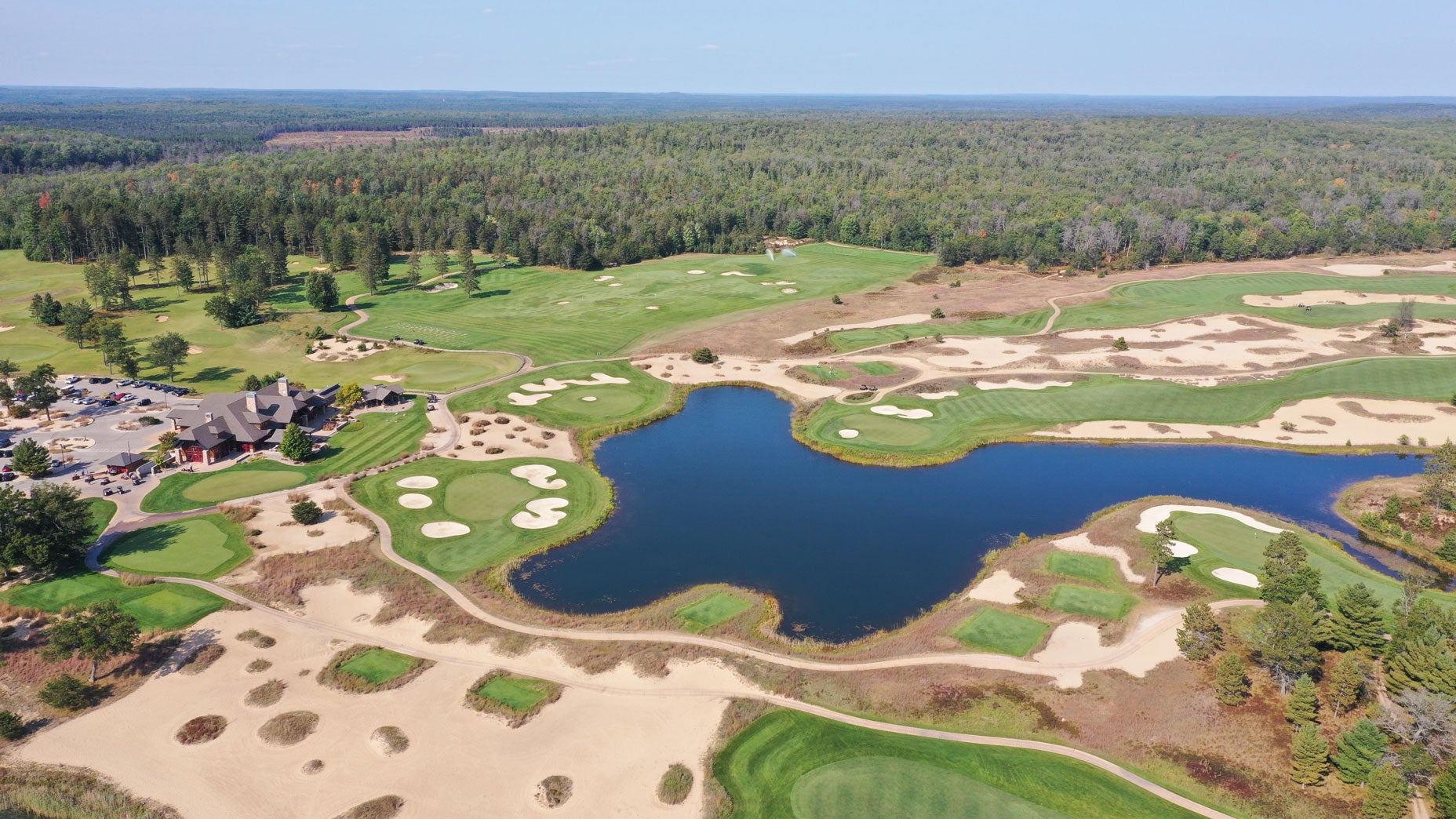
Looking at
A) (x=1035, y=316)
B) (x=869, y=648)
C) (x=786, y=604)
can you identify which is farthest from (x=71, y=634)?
(x=1035, y=316)

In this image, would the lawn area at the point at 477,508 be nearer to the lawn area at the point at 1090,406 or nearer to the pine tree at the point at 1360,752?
the lawn area at the point at 1090,406

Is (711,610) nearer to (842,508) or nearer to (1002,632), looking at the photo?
(1002,632)

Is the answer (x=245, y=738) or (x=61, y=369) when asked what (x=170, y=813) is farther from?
(x=61, y=369)

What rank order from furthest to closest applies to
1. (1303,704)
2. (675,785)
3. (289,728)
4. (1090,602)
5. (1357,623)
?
(1090,602) → (1357,623) → (289,728) → (1303,704) → (675,785)

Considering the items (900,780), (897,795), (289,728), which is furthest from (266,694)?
(900,780)

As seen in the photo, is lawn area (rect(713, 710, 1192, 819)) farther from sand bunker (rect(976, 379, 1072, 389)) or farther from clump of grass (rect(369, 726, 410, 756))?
sand bunker (rect(976, 379, 1072, 389))

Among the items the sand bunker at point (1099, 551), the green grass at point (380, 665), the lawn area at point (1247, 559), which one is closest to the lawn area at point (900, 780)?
the green grass at point (380, 665)
